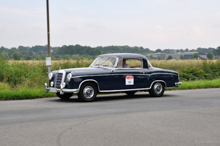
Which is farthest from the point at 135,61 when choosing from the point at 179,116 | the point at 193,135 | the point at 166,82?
the point at 193,135

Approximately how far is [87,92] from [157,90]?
334cm

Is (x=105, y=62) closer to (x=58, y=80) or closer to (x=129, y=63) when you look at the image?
(x=129, y=63)

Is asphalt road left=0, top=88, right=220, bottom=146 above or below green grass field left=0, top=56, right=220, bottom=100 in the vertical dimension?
below

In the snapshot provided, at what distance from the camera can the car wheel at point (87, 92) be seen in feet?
38.3

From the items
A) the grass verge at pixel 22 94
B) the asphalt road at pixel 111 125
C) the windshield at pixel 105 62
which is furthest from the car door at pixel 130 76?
the grass verge at pixel 22 94

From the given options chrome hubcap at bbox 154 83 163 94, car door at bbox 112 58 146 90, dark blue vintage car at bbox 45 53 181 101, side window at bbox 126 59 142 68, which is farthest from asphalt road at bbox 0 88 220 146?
chrome hubcap at bbox 154 83 163 94

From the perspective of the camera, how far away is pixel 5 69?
60.7 ft

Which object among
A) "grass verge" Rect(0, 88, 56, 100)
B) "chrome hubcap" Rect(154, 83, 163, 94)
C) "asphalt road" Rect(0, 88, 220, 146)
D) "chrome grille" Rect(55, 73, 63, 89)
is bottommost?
"asphalt road" Rect(0, 88, 220, 146)

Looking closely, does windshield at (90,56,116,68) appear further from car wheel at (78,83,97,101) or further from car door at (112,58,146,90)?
car wheel at (78,83,97,101)

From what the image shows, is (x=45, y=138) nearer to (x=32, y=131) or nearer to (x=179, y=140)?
(x=32, y=131)

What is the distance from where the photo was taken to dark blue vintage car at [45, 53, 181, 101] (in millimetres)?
11578

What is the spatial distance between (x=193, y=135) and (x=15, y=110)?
18.3ft

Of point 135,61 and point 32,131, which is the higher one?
point 135,61

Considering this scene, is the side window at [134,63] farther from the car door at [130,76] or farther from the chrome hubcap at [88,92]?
the chrome hubcap at [88,92]
